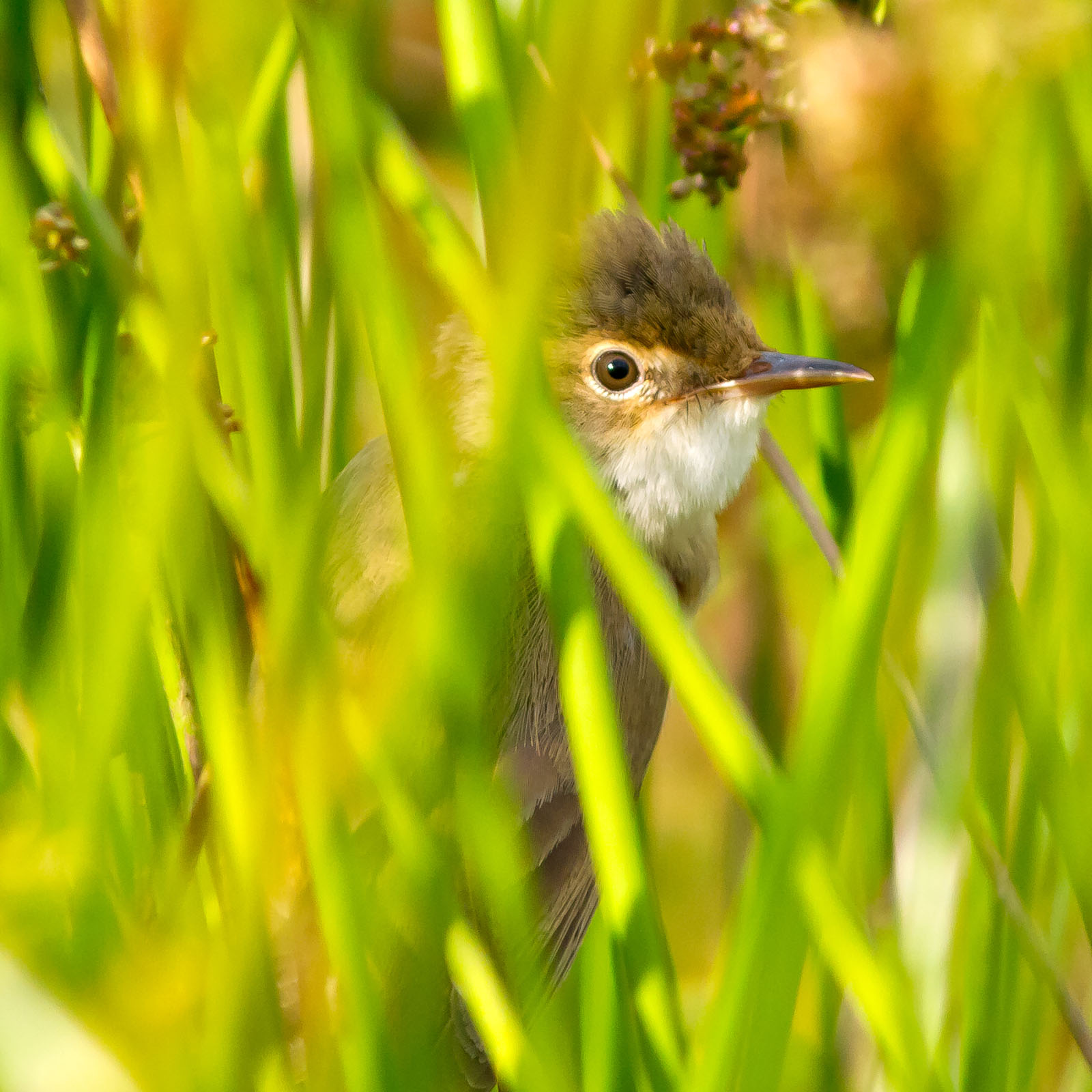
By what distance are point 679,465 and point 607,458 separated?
2.8 inches

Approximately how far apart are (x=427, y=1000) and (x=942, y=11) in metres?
0.47

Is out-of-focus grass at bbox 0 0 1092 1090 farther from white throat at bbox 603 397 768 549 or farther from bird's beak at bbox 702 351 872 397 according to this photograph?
white throat at bbox 603 397 768 549

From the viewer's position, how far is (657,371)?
111 cm

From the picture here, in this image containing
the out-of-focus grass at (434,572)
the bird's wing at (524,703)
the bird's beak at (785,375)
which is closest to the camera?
the out-of-focus grass at (434,572)

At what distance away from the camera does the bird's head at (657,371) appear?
3.43 feet

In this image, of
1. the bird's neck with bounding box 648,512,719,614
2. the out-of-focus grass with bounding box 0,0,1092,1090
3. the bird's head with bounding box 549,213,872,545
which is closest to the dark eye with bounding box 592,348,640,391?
the bird's head with bounding box 549,213,872,545

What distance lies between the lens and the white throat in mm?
1058

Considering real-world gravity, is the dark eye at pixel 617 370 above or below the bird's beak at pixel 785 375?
below

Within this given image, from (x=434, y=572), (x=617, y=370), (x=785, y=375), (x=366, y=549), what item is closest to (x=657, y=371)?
(x=617, y=370)

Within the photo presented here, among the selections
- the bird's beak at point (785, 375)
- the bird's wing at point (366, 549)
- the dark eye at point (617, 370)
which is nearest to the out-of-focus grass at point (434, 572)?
the bird's beak at point (785, 375)

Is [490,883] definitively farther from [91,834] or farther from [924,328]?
[924,328]

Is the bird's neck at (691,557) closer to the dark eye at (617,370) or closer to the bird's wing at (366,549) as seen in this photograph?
the dark eye at (617,370)

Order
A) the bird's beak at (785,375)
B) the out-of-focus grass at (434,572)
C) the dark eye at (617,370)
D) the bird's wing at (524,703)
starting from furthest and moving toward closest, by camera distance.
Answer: the dark eye at (617,370) < the bird's wing at (524,703) < the bird's beak at (785,375) < the out-of-focus grass at (434,572)

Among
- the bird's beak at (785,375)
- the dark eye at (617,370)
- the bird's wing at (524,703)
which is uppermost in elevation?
the bird's beak at (785,375)
